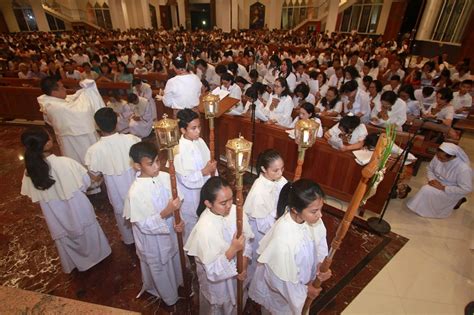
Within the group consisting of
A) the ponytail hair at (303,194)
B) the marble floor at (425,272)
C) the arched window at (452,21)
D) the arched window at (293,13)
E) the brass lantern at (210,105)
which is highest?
the arched window at (293,13)

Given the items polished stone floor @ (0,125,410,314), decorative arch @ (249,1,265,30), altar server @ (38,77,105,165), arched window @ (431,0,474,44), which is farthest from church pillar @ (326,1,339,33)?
altar server @ (38,77,105,165)

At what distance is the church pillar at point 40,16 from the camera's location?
83.6ft

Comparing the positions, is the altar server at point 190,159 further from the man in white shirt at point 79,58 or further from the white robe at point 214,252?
the man in white shirt at point 79,58

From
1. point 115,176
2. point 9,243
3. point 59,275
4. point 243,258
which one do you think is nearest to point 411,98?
point 243,258

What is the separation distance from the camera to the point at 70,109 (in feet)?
13.8

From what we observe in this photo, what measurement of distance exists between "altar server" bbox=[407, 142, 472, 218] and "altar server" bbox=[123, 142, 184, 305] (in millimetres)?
4210

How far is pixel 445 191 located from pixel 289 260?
3.82 metres

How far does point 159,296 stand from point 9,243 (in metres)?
2.60

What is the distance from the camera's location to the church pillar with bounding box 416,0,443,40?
50.0 ft

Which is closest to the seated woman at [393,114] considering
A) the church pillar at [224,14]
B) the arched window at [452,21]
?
the arched window at [452,21]

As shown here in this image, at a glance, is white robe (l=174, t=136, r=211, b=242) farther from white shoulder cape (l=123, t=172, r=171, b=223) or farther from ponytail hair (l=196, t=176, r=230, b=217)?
ponytail hair (l=196, t=176, r=230, b=217)

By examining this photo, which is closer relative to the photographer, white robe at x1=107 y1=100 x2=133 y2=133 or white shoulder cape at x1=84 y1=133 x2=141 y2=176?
white shoulder cape at x1=84 y1=133 x2=141 y2=176

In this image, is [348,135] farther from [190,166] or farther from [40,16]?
[40,16]

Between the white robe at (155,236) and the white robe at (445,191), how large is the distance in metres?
4.19
